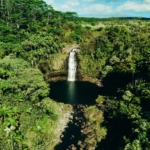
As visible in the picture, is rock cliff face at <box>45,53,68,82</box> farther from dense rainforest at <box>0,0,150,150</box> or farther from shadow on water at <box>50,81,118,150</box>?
shadow on water at <box>50,81,118,150</box>

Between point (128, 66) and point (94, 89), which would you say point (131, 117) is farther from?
point (94, 89)

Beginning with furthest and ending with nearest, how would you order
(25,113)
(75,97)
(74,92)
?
(74,92) < (75,97) < (25,113)

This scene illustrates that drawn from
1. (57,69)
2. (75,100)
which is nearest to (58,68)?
(57,69)

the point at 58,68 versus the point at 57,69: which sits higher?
the point at 58,68

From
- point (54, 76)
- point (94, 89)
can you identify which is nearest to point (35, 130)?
point (94, 89)

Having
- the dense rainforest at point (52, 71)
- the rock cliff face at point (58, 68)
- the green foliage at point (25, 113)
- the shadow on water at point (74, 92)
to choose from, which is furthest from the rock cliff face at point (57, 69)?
the green foliage at point (25, 113)

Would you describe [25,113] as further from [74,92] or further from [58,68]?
[58,68]

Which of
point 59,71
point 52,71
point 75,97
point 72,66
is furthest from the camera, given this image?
point 72,66

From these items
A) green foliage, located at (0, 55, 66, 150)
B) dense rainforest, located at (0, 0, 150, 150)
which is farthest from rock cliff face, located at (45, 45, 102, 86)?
green foliage, located at (0, 55, 66, 150)
